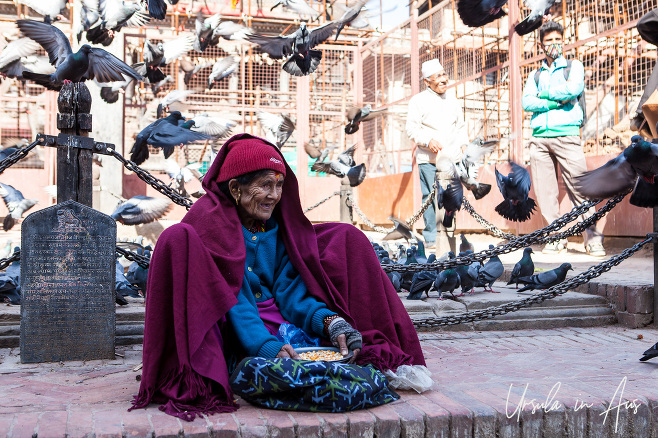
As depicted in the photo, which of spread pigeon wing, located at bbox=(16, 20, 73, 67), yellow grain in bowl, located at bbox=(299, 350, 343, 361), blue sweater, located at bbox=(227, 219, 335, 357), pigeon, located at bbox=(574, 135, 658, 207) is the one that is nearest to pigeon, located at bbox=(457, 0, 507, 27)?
pigeon, located at bbox=(574, 135, 658, 207)

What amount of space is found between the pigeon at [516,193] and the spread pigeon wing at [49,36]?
191 inches

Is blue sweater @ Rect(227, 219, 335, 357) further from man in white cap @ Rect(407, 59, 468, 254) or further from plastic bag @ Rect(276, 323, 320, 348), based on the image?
man in white cap @ Rect(407, 59, 468, 254)

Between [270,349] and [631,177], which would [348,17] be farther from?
[270,349]

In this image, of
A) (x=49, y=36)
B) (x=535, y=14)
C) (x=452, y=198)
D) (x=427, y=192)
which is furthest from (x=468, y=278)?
(x=49, y=36)

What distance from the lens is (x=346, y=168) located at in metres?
9.73

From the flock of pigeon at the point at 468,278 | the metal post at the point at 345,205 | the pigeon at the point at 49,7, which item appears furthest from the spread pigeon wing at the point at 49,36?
the flock of pigeon at the point at 468,278

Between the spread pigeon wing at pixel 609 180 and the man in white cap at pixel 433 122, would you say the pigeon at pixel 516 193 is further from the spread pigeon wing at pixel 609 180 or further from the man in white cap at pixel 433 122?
the spread pigeon wing at pixel 609 180

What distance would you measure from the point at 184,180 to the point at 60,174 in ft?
23.3

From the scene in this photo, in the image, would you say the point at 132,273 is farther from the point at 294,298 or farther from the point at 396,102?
the point at 396,102

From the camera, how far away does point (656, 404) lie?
Answer: 2.71 meters

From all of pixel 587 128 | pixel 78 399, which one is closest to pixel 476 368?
pixel 78 399

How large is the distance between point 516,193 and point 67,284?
15.5ft

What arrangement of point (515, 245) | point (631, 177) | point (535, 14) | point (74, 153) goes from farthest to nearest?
point (535, 14) → point (515, 245) → point (631, 177) → point (74, 153)

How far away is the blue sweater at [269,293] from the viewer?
9.08 feet
